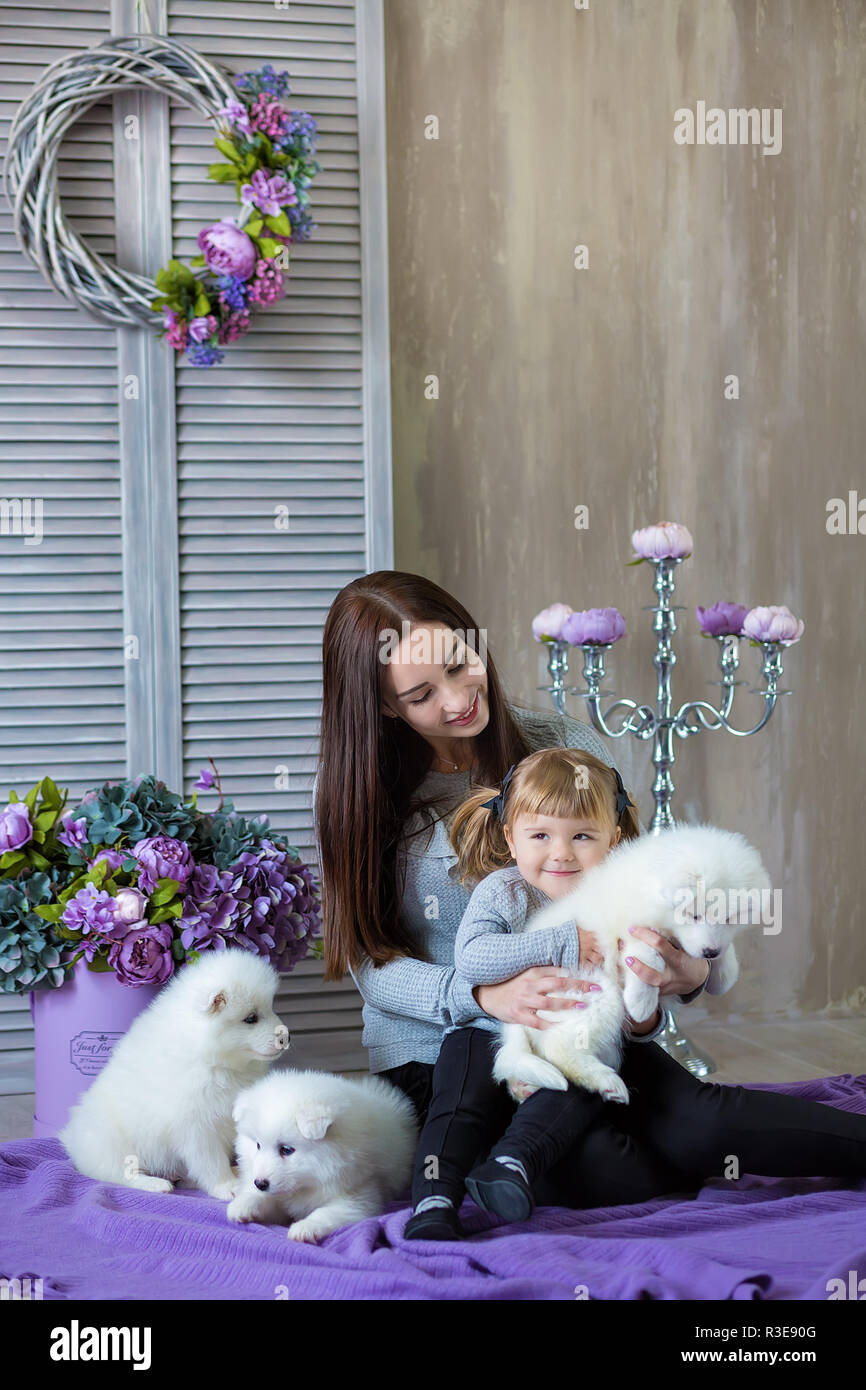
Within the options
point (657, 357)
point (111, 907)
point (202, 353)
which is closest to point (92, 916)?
point (111, 907)

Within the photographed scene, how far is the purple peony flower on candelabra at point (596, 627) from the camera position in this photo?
2.50 m

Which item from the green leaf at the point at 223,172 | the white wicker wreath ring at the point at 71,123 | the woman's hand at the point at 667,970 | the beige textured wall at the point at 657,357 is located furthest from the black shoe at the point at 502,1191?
the green leaf at the point at 223,172

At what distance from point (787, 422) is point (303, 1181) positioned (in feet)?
7.18

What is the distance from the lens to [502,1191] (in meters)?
1.44

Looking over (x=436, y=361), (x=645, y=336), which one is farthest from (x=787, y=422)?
(x=436, y=361)

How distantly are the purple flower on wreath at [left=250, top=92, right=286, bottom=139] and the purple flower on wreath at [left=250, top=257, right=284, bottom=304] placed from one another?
9.0 inches

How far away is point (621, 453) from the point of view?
Result: 2.94 m

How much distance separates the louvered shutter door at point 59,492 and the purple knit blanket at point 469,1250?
3.15ft

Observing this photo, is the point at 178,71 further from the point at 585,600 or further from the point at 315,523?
the point at 585,600

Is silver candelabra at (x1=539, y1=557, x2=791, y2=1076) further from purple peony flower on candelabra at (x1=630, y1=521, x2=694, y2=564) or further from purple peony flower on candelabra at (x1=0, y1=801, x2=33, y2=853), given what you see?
purple peony flower on candelabra at (x1=0, y1=801, x2=33, y2=853)

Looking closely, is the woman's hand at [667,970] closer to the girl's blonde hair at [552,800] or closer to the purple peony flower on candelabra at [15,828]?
the girl's blonde hair at [552,800]

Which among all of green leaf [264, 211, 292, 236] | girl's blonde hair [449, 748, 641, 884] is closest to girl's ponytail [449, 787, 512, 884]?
girl's blonde hair [449, 748, 641, 884]
